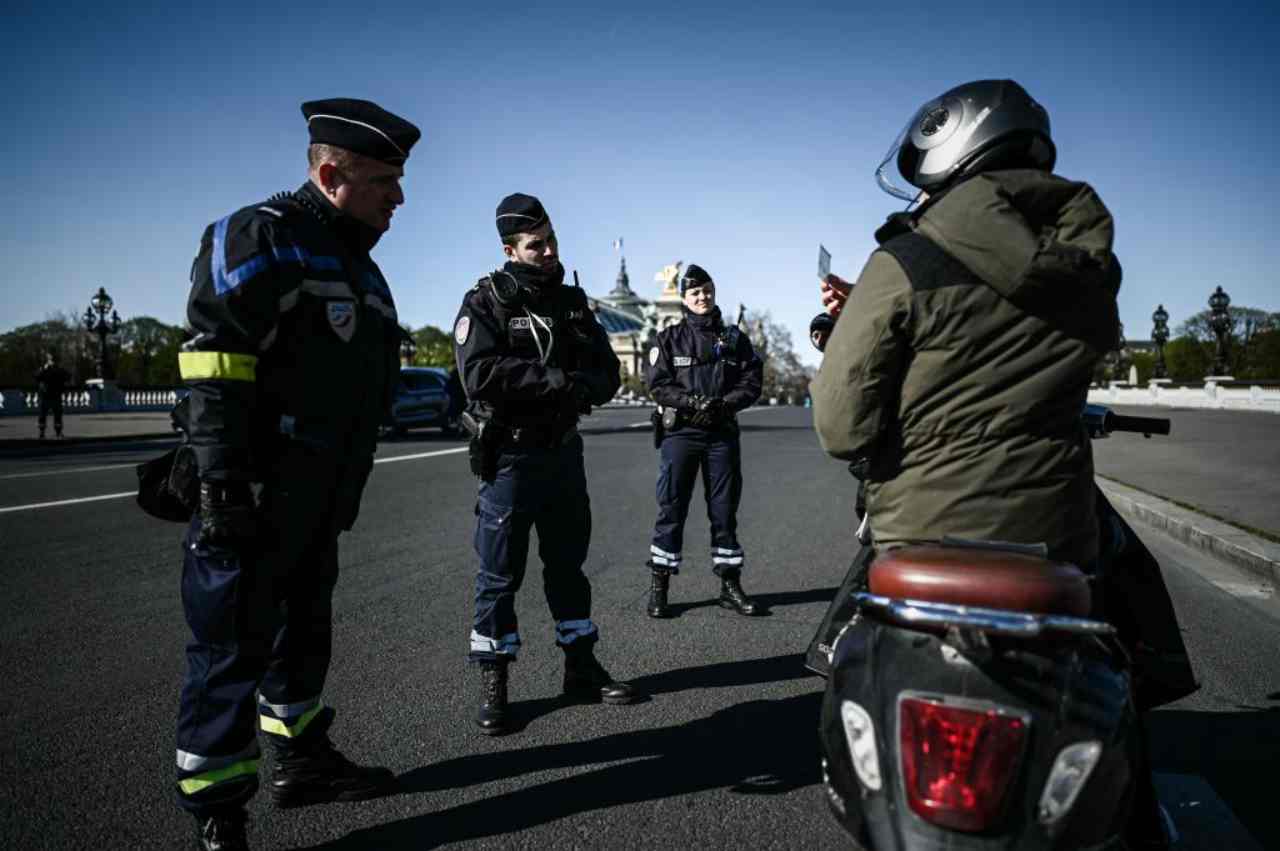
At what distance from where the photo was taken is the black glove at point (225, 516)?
236 centimetres

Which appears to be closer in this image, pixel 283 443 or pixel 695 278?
pixel 283 443

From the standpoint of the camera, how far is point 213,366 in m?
2.40

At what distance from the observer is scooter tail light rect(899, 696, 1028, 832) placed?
58.9 inches

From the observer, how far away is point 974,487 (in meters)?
1.92

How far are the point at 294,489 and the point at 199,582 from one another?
36cm

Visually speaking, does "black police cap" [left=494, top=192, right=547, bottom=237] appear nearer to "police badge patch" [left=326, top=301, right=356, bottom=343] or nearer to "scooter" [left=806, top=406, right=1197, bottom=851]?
"police badge patch" [left=326, top=301, right=356, bottom=343]

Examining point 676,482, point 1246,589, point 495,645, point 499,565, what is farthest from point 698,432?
point 1246,589

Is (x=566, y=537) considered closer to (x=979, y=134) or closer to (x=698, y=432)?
(x=698, y=432)

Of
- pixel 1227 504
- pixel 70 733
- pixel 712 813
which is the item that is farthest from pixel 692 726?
pixel 1227 504

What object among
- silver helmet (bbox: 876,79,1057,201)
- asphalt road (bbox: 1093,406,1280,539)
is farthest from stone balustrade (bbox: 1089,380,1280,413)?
silver helmet (bbox: 876,79,1057,201)

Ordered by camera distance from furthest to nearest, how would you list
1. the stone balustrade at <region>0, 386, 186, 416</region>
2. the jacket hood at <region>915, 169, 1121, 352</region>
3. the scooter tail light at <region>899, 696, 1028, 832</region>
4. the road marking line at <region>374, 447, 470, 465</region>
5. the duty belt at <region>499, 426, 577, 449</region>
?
the stone balustrade at <region>0, 386, 186, 416</region>, the road marking line at <region>374, 447, 470, 465</region>, the duty belt at <region>499, 426, 577, 449</region>, the jacket hood at <region>915, 169, 1121, 352</region>, the scooter tail light at <region>899, 696, 1028, 832</region>

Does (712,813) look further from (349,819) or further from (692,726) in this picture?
(349,819)

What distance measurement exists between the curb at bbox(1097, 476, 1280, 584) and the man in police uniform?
598cm

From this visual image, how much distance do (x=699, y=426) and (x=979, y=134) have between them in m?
3.52
